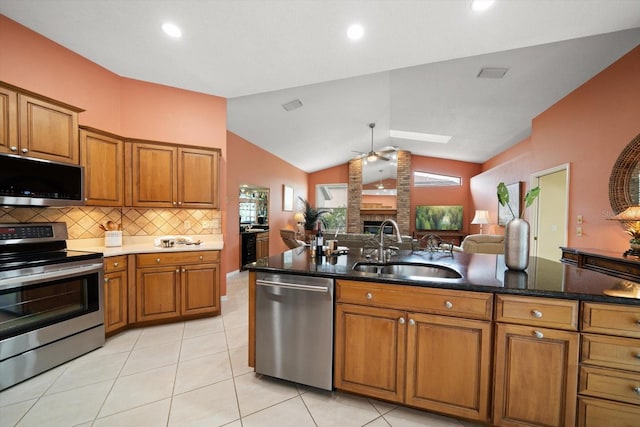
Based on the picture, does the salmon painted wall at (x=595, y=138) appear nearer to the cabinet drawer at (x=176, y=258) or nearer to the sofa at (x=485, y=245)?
the sofa at (x=485, y=245)

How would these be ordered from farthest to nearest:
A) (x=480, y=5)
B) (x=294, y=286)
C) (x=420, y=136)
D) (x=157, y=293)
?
(x=420, y=136), (x=157, y=293), (x=480, y=5), (x=294, y=286)

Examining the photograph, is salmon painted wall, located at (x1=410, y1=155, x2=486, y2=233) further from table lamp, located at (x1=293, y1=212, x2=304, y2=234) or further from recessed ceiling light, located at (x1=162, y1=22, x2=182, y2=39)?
recessed ceiling light, located at (x1=162, y1=22, x2=182, y2=39)

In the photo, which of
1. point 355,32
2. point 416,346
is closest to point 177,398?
point 416,346

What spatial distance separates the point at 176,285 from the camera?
9.42 feet

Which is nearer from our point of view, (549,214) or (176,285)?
(176,285)

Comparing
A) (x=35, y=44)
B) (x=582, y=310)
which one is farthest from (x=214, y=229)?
(x=582, y=310)

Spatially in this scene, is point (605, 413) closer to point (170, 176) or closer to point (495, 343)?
point (495, 343)

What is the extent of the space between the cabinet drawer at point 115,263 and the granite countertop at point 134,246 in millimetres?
53

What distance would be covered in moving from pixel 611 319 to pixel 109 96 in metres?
4.66

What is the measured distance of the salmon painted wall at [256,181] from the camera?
16.2ft

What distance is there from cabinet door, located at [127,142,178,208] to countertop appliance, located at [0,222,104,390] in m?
0.74

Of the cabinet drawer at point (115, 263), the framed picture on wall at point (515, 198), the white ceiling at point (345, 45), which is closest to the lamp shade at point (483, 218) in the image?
the framed picture on wall at point (515, 198)

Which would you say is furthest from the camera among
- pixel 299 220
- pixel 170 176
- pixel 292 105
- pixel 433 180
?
pixel 433 180

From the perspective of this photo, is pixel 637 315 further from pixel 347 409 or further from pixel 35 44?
pixel 35 44
